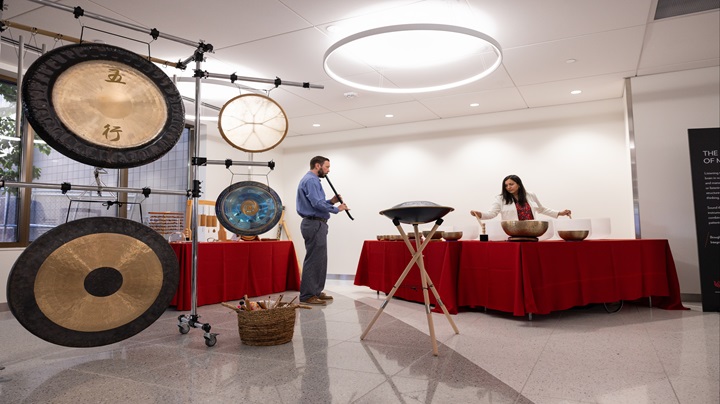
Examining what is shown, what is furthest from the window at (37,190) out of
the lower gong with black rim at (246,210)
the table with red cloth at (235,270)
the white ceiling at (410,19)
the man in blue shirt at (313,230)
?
the man in blue shirt at (313,230)

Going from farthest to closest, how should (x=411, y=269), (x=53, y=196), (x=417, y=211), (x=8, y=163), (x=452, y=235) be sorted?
(x=53, y=196), (x=8, y=163), (x=411, y=269), (x=452, y=235), (x=417, y=211)

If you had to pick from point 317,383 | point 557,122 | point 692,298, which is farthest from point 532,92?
point 317,383

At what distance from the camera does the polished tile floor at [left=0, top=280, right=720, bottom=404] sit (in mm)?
1933

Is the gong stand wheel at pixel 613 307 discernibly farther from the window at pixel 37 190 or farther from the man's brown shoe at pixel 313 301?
the window at pixel 37 190

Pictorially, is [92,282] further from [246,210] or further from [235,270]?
[235,270]

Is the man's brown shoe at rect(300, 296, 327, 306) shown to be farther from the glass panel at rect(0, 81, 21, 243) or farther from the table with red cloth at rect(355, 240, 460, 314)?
the glass panel at rect(0, 81, 21, 243)

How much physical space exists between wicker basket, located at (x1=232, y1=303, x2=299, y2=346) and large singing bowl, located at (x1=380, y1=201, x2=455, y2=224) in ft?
3.08

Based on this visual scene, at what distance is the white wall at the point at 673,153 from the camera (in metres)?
4.95

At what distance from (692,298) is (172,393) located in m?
5.36

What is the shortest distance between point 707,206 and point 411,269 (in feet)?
9.63

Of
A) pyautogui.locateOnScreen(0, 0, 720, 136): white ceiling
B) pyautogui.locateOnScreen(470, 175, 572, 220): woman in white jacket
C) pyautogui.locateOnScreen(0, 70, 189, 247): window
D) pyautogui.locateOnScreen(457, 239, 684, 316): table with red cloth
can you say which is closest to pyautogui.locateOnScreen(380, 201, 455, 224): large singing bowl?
pyautogui.locateOnScreen(457, 239, 684, 316): table with red cloth

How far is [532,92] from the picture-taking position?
5.90 m

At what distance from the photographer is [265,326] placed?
278 cm

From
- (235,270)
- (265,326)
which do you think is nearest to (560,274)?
(265,326)
